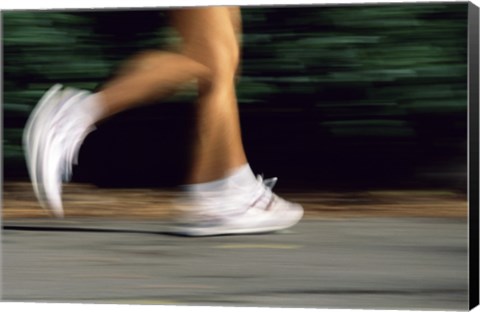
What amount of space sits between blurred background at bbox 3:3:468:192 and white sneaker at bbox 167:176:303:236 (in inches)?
6.2

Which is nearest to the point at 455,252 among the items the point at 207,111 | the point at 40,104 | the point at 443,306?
the point at 443,306

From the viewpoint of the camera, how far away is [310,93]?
30.8ft

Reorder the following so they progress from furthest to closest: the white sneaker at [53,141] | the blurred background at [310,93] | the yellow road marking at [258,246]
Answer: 1. the white sneaker at [53,141]
2. the yellow road marking at [258,246]
3. the blurred background at [310,93]

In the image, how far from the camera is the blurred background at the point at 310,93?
922 cm

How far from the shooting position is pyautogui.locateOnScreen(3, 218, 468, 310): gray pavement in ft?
30.3

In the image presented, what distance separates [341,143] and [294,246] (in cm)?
62

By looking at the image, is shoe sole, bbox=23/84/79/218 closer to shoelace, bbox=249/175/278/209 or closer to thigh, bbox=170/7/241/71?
thigh, bbox=170/7/241/71

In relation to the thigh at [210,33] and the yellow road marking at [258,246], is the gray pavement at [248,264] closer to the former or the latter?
the yellow road marking at [258,246]

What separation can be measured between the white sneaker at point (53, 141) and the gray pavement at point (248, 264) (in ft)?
0.61

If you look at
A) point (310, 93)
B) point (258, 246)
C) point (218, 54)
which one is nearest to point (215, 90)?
point (218, 54)

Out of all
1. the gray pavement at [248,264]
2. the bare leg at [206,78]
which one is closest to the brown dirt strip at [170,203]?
the gray pavement at [248,264]

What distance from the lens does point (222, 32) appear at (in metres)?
9.51

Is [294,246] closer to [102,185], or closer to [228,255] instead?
[228,255]

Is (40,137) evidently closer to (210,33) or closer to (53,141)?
(53,141)
